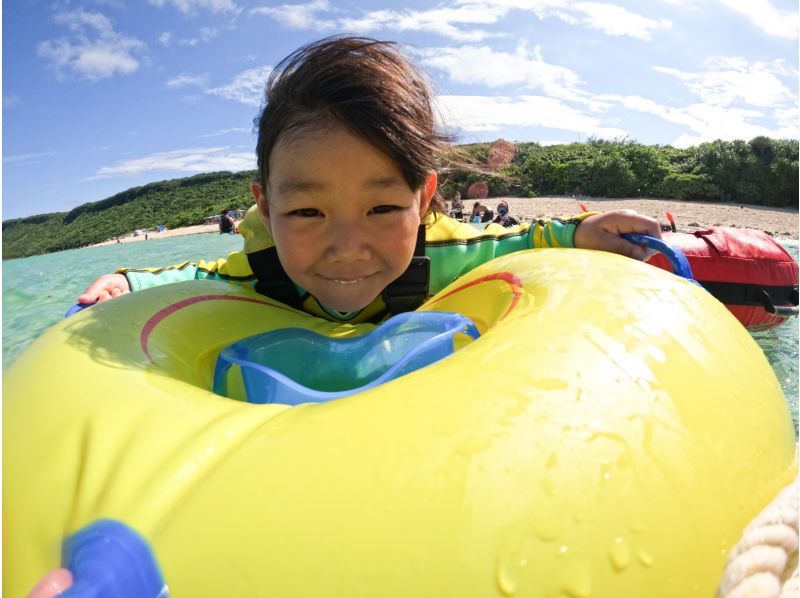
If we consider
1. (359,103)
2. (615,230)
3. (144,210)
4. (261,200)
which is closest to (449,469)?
(359,103)

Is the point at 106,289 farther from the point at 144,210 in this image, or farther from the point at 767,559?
the point at 144,210

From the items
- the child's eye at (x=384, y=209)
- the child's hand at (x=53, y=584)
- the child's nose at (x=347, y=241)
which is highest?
the child's eye at (x=384, y=209)

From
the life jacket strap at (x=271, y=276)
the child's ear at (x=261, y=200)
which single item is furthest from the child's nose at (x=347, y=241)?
the life jacket strap at (x=271, y=276)

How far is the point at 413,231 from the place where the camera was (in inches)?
60.0

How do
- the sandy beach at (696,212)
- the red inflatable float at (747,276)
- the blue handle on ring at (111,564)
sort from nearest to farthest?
the blue handle on ring at (111,564), the red inflatable float at (747,276), the sandy beach at (696,212)

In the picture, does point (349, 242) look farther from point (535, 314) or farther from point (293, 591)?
point (293, 591)

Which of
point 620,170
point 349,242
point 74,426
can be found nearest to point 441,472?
point 74,426

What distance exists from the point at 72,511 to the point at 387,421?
1.35 ft

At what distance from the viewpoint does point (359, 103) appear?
1411 mm

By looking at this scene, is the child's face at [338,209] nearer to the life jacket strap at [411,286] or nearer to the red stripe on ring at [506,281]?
the red stripe on ring at [506,281]

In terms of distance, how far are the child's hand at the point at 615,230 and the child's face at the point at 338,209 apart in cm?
74

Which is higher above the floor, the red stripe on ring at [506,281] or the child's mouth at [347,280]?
the child's mouth at [347,280]

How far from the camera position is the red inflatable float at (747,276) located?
104 inches

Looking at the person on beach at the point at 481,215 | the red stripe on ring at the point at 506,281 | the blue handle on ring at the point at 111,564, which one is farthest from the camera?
the person on beach at the point at 481,215
